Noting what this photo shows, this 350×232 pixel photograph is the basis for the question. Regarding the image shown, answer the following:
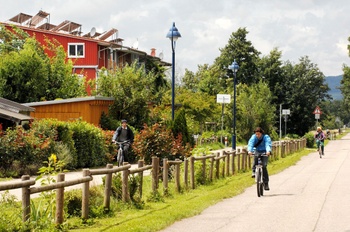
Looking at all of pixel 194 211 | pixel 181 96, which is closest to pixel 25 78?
pixel 181 96

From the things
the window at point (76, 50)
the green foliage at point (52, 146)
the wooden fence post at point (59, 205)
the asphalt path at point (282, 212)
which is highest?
the window at point (76, 50)

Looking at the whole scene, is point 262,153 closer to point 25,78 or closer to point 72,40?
point 25,78

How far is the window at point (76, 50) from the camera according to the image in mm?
64188

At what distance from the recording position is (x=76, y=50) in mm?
64562

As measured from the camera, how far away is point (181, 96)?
5397 cm

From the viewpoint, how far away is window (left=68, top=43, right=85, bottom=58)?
64188 millimetres

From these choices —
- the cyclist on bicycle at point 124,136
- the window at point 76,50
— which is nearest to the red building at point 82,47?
the window at point 76,50

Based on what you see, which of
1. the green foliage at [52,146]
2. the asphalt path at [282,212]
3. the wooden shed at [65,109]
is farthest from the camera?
the wooden shed at [65,109]

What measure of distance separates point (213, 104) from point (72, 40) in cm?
1618

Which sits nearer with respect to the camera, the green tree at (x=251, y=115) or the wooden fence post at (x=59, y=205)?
the wooden fence post at (x=59, y=205)

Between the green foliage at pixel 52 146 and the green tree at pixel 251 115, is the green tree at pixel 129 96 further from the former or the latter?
the green tree at pixel 251 115

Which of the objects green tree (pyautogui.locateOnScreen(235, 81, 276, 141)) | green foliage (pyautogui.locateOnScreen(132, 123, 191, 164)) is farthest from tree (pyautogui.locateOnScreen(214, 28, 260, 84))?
green foliage (pyautogui.locateOnScreen(132, 123, 191, 164))

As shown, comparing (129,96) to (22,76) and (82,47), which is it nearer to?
(22,76)

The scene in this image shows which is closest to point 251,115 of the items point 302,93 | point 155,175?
point 302,93
